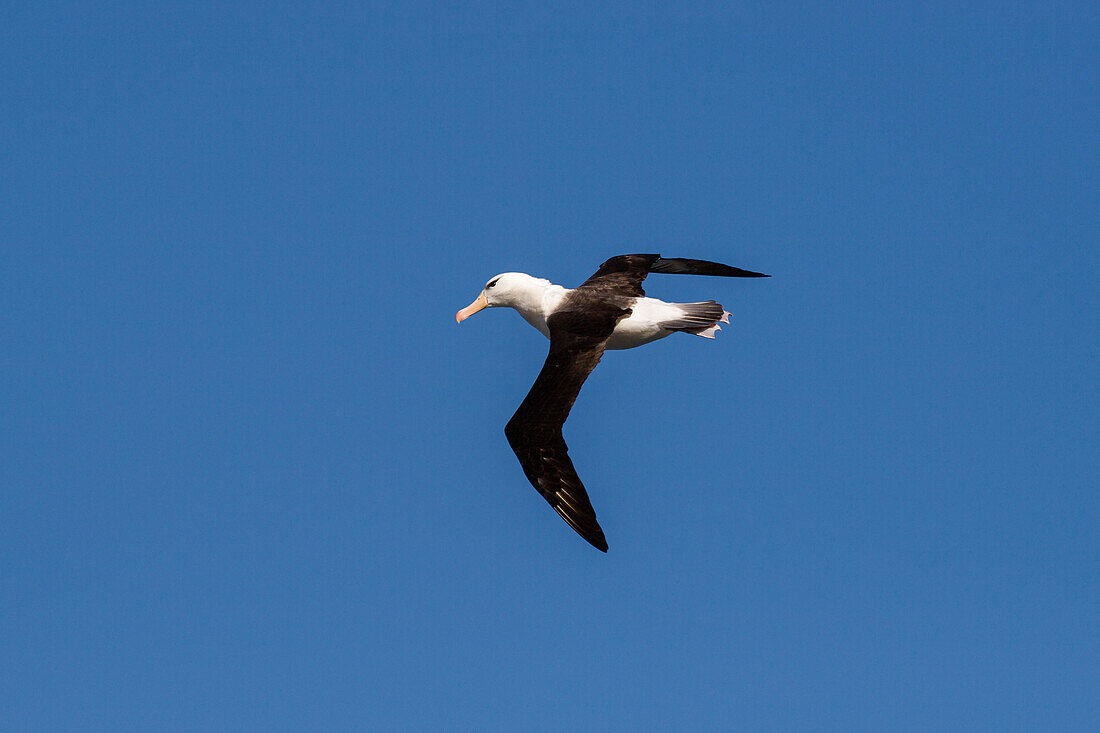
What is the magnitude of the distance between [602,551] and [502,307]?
5.02 m

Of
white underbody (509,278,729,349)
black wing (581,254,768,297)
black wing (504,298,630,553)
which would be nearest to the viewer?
black wing (504,298,630,553)

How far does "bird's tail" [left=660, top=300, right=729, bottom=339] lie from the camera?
1744cm

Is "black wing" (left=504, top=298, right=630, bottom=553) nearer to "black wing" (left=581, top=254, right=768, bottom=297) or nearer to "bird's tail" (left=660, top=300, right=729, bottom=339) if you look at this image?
"bird's tail" (left=660, top=300, right=729, bottom=339)

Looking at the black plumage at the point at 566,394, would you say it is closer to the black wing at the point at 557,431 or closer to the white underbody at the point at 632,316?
the black wing at the point at 557,431

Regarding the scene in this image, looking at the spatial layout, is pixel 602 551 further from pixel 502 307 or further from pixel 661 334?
pixel 502 307

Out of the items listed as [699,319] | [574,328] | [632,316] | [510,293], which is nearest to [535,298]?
[510,293]

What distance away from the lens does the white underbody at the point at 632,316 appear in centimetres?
1733

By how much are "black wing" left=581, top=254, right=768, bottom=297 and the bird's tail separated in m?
0.93

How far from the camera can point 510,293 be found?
18.7 meters

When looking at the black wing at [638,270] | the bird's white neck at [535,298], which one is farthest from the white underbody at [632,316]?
the black wing at [638,270]

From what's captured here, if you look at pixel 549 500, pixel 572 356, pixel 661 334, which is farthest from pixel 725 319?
pixel 549 500

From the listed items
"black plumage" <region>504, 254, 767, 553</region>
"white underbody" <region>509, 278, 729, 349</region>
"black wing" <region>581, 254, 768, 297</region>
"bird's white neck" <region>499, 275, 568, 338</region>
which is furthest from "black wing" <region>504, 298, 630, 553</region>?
"black wing" <region>581, 254, 768, 297</region>

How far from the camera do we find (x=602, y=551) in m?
15.2

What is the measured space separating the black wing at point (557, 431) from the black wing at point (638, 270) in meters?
1.76
